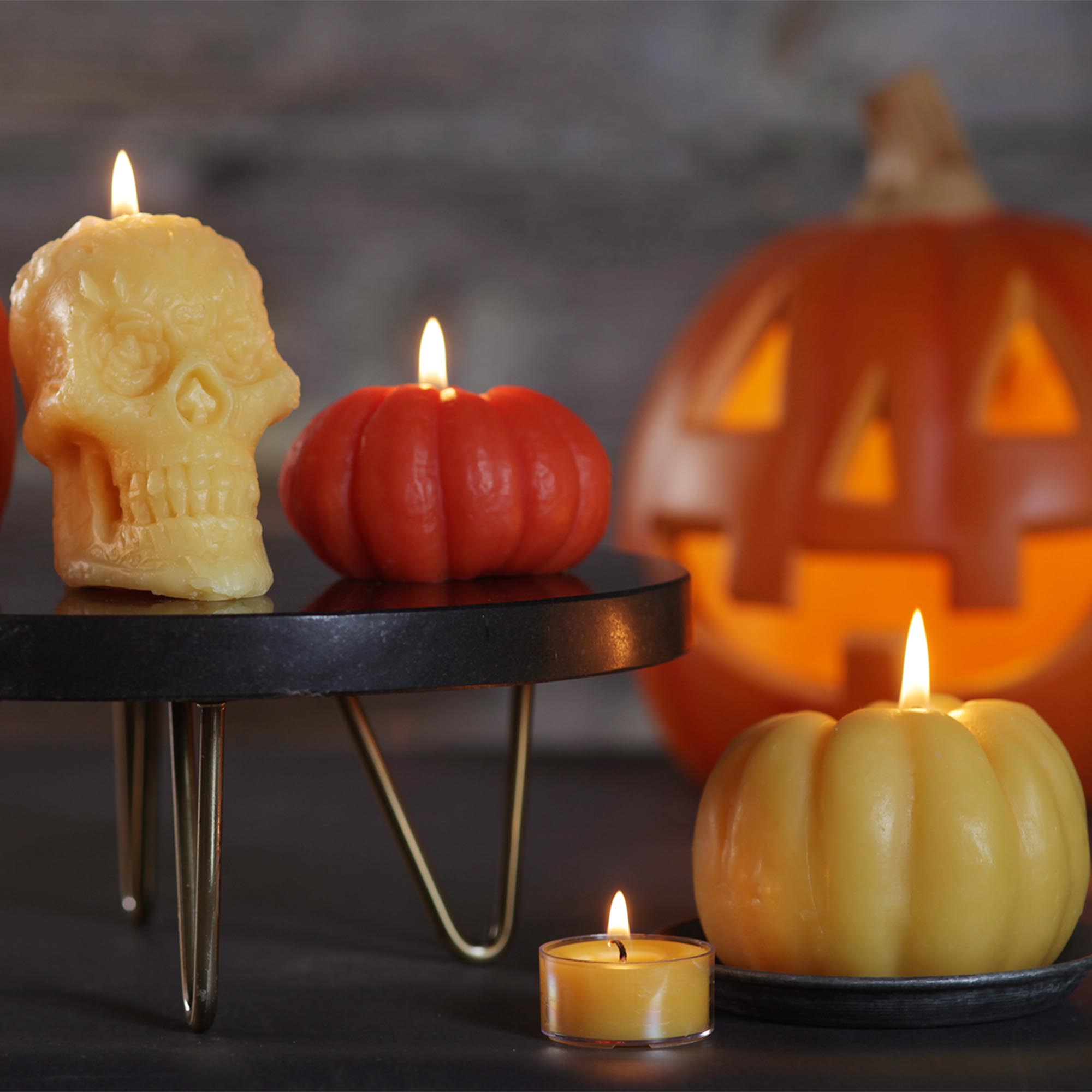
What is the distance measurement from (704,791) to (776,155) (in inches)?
53.7

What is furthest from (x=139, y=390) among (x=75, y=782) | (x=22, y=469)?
(x=22, y=469)

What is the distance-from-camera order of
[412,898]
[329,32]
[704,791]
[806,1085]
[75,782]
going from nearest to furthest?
1. [806,1085]
2. [704,791]
3. [412,898]
4. [75,782]
5. [329,32]

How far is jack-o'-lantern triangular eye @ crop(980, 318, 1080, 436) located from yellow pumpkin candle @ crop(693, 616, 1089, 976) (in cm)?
82

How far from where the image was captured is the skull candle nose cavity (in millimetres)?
1021

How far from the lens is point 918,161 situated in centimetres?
199

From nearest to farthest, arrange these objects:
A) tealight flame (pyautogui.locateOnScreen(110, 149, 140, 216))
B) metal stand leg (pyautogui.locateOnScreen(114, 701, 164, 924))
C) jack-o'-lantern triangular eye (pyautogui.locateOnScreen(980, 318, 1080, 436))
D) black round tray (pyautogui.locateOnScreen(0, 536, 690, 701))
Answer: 1. black round tray (pyautogui.locateOnScreen(0, 536, 690, 701))
2. tealight flame (pyautogui.locateOnScreen(110, 149, 140, 216))
3. metal stand leg (pyautogui.locateOnScreen(114, 701, 164, 924))
4. jack-o'-lantern triangular eye (pyautogui.locateOnScreen(980, 318, 1080, 436))

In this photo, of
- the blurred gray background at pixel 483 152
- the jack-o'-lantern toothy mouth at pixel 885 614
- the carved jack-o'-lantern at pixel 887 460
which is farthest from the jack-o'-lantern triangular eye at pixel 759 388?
the blurred gray background at pixel 483 152

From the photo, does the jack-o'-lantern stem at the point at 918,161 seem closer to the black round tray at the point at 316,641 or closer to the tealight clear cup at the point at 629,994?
the black round tray at the point at 316,641

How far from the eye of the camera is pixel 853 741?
1045 mm

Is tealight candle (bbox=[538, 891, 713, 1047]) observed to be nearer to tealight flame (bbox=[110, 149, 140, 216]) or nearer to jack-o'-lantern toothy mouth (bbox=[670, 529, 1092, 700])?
tealight flame (bbox=[110, 149, 140, 216])

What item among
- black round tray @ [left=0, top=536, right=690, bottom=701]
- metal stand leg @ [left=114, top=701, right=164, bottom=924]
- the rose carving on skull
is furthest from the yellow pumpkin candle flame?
metal stand leg @ [left=114, top=701, right=164, bottom=924]

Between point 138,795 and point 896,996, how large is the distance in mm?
693

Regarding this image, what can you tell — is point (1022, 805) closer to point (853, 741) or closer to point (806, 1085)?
point (853, 741)

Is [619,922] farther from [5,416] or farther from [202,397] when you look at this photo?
[5,416]
